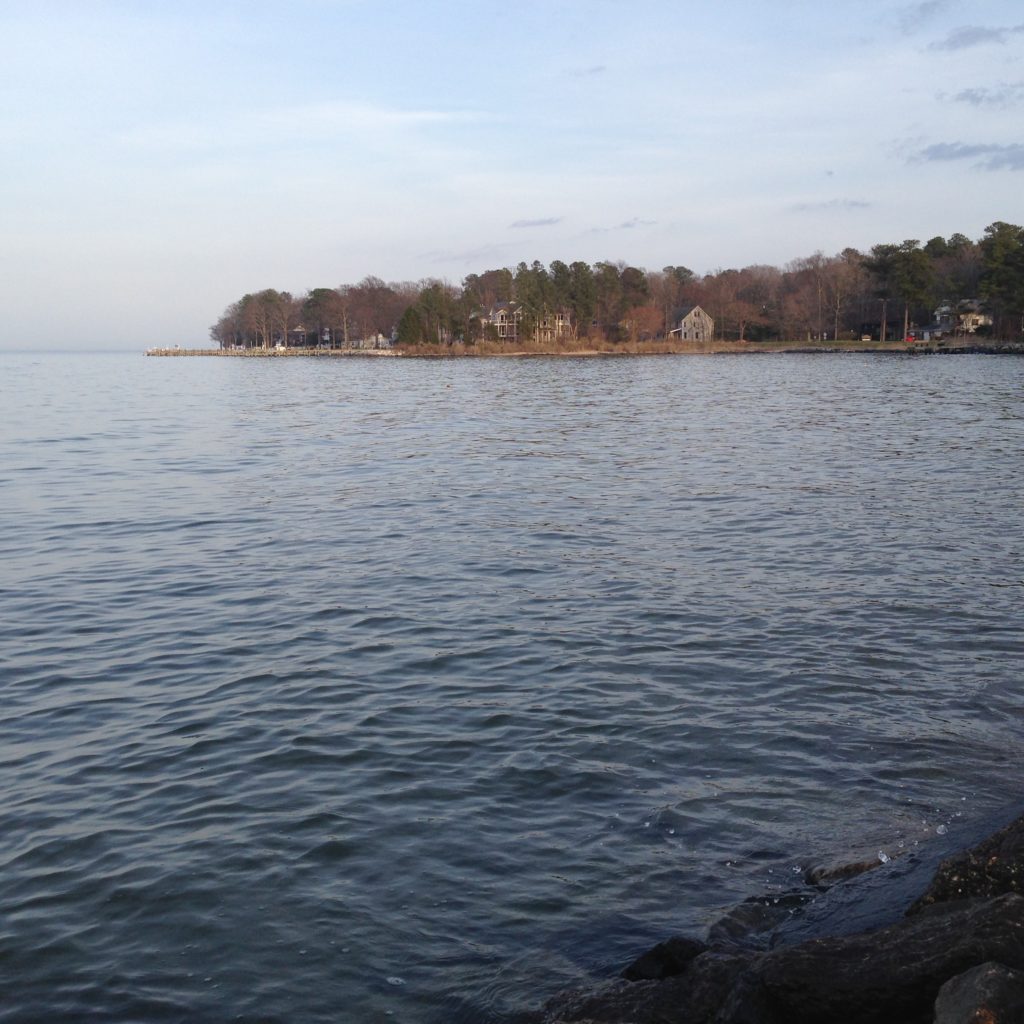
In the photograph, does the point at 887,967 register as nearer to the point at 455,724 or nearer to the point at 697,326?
the point at 455,724

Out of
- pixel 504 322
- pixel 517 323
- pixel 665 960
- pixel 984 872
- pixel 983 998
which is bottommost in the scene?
pixel 665 960

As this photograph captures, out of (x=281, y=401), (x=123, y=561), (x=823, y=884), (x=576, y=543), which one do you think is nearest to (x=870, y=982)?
(x=823, y=884)

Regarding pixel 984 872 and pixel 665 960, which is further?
pixel 665 960

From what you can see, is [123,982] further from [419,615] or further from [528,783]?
[419,615]

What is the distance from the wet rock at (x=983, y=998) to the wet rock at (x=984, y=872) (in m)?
1.28

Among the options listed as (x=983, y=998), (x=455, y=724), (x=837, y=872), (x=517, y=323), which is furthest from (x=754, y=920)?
(x=517, y=323)

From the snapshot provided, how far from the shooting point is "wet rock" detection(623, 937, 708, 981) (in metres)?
5.70

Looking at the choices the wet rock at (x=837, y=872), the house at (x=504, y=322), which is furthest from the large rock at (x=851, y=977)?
the house at (x=504, y=322)

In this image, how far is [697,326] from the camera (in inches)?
7367

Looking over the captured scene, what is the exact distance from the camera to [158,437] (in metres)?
39.3

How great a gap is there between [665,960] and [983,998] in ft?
6.88

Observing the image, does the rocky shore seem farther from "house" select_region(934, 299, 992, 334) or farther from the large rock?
"house" select_region(934, 299, 992, 334)

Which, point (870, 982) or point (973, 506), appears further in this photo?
point (973, 506)

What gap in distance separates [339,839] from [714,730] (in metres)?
3.92
